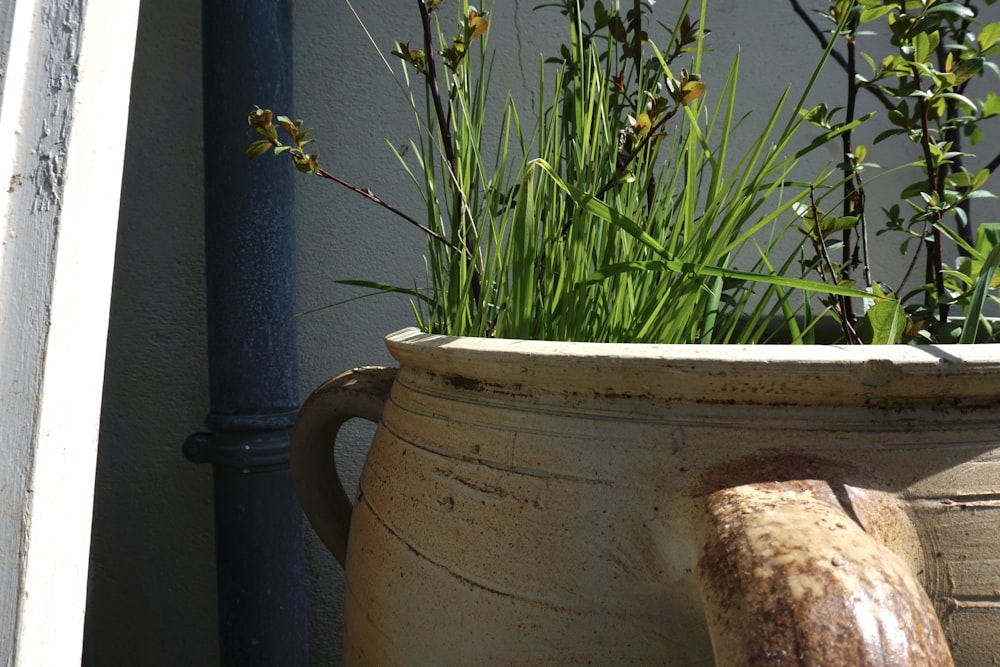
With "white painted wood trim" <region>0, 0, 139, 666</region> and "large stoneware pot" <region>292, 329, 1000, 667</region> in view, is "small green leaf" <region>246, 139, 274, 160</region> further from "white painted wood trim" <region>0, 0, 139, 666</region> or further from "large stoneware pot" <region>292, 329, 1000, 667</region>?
"large stoneware pot" <region>292, 329, 1000, 667</region>

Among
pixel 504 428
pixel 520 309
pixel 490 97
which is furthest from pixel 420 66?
pixel 490 97

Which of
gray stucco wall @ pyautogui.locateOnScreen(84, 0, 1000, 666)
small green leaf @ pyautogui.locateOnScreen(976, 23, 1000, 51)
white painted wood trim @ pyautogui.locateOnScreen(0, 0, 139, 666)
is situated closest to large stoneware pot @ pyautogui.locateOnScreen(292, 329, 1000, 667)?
white painted wood trim @ pyautogui.locateOnScreen(0, 0, 139, 666)

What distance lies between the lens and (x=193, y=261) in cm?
147

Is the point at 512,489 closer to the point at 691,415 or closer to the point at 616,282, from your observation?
the point at 691,415

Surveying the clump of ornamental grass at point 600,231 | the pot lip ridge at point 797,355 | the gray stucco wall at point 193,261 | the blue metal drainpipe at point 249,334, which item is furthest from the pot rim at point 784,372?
the gray stucco wall at point 193,261

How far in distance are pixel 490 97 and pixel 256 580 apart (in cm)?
89

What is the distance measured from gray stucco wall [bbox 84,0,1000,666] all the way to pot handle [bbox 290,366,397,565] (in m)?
0.62


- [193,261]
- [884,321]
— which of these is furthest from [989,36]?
[193,261]

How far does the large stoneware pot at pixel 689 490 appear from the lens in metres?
0.50

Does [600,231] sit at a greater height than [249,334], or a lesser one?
greater

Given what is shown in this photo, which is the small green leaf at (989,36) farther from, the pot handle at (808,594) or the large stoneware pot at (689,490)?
the pot handle at (808,594)

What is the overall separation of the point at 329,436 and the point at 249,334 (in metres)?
0.45

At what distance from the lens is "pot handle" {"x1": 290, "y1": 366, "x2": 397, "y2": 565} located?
2.68 ft

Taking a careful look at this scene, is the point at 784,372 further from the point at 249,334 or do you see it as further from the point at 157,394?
the point at 157,394
